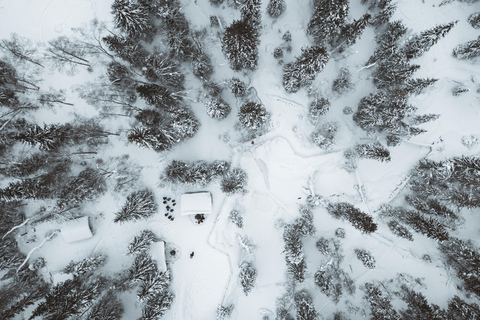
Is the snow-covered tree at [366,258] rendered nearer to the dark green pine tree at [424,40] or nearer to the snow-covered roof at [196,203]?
the snow-covered roof at [196,203]

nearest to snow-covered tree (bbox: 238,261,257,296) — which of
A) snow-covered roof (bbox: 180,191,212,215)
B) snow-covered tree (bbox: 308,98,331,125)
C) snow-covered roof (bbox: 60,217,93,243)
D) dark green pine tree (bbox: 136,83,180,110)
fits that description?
snow-covered roof (bbox: 180,191,212,215)

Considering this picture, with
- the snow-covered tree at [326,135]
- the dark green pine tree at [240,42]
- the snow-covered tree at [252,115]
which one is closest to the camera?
the dark green pine tree at [240,42]

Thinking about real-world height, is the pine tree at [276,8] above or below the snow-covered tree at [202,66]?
above

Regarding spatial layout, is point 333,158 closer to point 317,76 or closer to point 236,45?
point 317,76

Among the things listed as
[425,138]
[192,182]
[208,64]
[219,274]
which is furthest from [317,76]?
[219,274]

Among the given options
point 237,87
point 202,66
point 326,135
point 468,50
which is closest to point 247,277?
point 326,135

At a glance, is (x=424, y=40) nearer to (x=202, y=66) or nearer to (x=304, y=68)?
(x=304, y=68)

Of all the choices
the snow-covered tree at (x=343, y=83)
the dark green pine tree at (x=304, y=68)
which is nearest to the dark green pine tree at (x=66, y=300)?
the dark green pine tree at (x=304, y=68)
